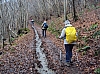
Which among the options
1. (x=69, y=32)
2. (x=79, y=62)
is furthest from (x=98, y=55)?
(x=69, y=32)

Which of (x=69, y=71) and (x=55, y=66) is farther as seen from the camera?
(x=55, y=66)

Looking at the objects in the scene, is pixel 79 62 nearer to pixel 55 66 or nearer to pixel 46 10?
pixel 55 66

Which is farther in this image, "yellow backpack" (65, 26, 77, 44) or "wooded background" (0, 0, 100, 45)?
"wooded background" (0, 0, 100, 45)

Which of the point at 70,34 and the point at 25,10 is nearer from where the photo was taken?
the point at 70,34

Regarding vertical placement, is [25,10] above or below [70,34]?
above

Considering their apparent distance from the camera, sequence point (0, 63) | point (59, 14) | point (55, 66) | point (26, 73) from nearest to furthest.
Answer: point (26, 73)
point (55, 66)
point (0, 63)
point (59, 14)

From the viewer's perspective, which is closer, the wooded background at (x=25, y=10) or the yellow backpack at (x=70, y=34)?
the yellow backpack at (x=70, y=34)

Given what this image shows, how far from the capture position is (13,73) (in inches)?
338

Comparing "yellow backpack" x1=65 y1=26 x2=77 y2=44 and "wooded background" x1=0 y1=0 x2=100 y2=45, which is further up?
"wooded background" x1=0 y1=0 x2=100 y2=45

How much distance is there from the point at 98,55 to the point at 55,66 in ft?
7.22

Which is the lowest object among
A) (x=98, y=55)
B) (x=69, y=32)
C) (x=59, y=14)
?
(x=98, y=55)

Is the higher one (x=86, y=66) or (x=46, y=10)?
(x=46, y=10)

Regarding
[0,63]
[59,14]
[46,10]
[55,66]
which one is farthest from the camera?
[46,10]

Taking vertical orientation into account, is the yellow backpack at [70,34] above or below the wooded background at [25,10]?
below
